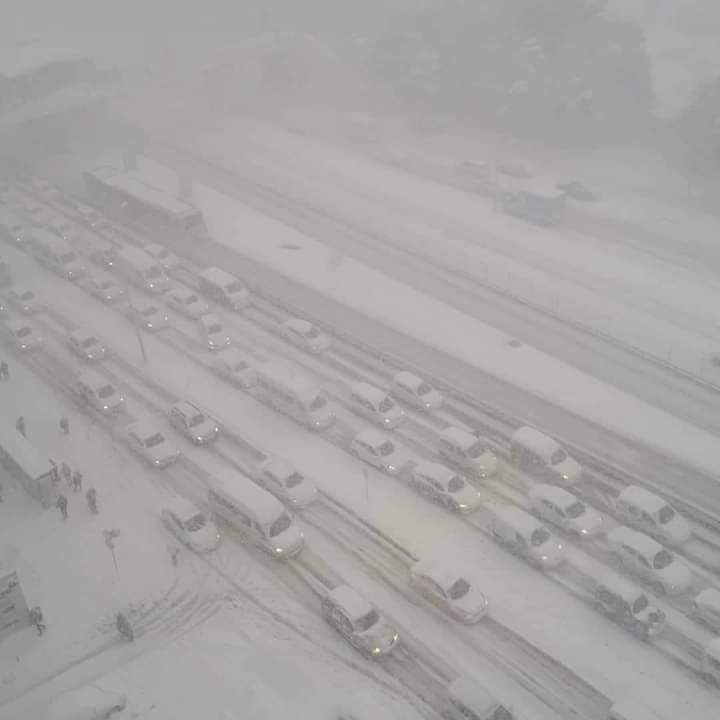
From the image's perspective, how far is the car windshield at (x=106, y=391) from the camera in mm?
39156

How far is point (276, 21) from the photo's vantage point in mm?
97875

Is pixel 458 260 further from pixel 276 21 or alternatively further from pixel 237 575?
pixel 276 21

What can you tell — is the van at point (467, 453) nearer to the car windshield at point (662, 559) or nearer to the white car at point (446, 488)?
the white car at point (446, 488)

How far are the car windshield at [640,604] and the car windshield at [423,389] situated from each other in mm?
14538

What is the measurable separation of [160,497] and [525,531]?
606 inches

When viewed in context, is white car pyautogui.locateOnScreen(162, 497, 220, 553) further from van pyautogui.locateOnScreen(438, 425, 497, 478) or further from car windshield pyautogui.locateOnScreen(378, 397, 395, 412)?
van pyautogui.locateOnScreen(438, 425, 497, 478)

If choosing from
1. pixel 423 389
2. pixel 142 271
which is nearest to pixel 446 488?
pixel 423 389

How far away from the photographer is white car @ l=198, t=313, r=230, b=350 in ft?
144

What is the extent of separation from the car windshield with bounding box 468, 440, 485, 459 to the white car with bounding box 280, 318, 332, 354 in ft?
38.6

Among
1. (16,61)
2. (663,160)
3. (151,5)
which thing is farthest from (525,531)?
(151,5)

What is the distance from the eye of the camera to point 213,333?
4422cm

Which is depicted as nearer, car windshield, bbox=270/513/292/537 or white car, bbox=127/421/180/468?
car windshield, bbox=270/513/292/537

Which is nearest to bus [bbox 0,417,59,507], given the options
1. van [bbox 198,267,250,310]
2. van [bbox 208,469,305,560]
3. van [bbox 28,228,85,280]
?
van [bbox 208,469,305,560]

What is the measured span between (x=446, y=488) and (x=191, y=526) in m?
10.3
